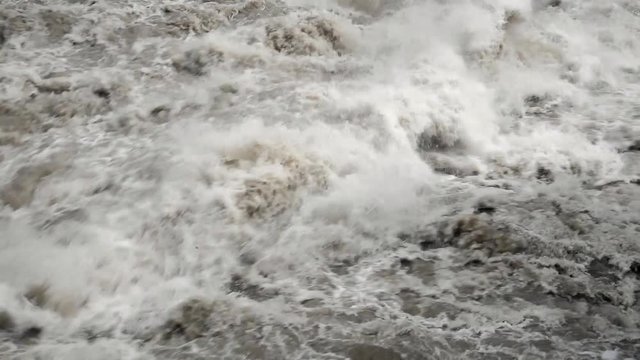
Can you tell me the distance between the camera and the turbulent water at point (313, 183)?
3355 mm

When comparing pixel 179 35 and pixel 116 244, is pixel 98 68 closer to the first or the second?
pixel 179 35

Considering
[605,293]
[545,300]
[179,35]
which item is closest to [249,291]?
[545,300]

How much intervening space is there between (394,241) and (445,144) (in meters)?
1.65

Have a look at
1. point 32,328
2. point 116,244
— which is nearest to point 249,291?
point 116,244

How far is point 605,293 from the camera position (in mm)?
3479

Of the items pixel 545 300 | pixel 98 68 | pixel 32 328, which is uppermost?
pixel 98 68

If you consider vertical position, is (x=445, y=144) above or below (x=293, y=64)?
below

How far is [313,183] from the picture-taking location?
460 cm

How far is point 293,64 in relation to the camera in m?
6.15

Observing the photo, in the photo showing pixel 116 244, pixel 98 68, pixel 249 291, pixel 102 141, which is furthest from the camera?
pixel 98 68

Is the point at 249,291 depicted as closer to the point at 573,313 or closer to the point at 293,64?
the point at 573,313

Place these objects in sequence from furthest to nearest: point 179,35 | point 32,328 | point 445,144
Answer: point 179,35
point 445,144
point 32,328

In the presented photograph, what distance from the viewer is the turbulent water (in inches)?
132

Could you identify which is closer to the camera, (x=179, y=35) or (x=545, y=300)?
(x=545, y=300)
